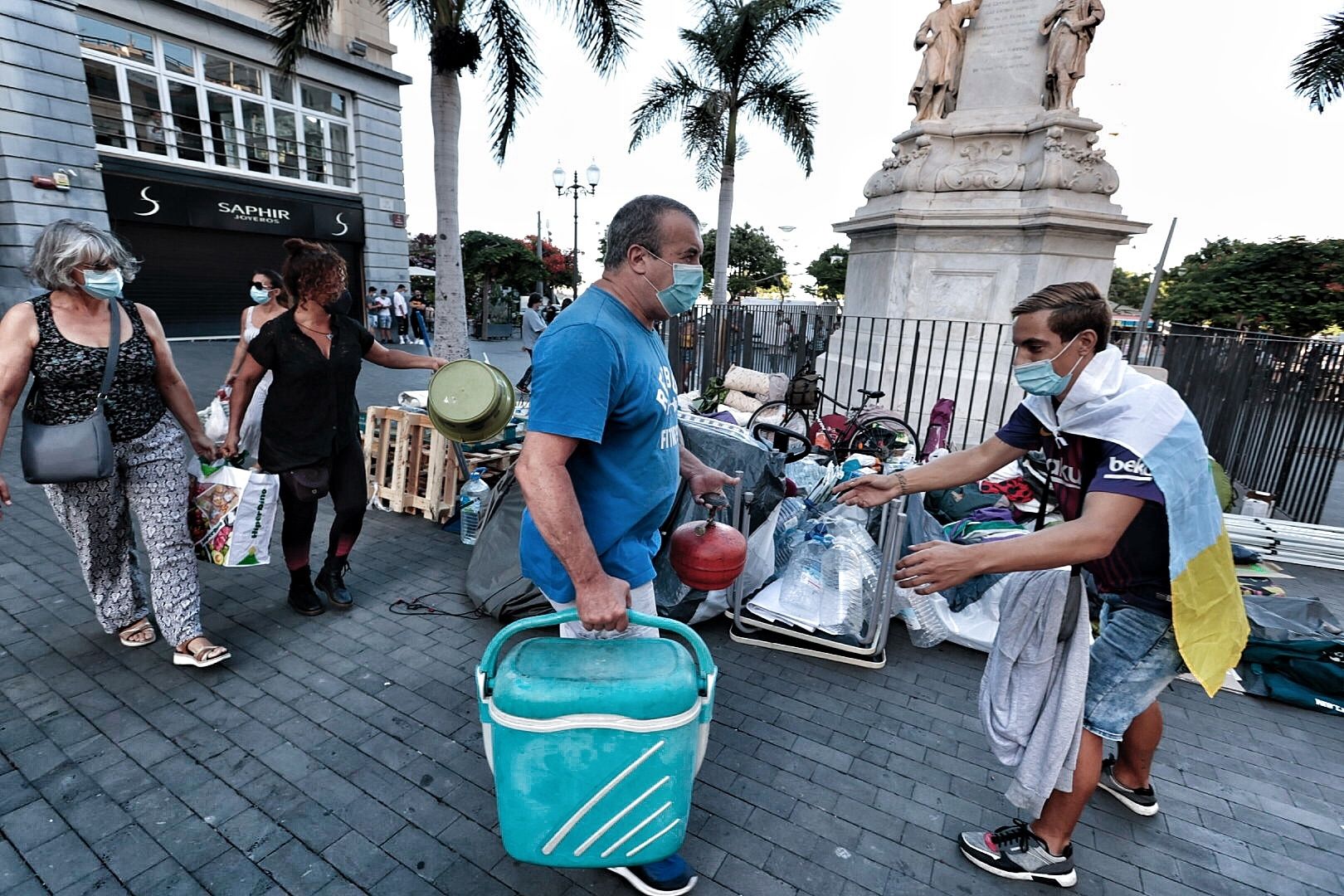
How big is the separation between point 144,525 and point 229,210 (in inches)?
712

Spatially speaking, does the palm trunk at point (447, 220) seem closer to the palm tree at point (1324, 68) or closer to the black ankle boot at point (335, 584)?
the black ankle boot at point (335, 584)

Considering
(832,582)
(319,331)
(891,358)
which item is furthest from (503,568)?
(891,358)

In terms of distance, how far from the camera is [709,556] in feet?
8.28

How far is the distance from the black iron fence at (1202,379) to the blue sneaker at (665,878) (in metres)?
5.64

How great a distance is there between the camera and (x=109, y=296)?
9.48 ft

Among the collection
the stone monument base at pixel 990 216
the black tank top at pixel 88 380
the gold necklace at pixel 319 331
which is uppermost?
the stone monument base at pixel 990 216

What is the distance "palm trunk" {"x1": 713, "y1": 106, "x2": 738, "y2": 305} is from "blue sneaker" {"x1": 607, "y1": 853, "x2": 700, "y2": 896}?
15913mm

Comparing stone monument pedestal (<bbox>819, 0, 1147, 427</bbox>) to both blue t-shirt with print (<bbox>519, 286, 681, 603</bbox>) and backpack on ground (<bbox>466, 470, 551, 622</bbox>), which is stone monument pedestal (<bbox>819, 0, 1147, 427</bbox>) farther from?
blue t-shirt with print (<bbox>519, 286, 681, 603</bbox>)

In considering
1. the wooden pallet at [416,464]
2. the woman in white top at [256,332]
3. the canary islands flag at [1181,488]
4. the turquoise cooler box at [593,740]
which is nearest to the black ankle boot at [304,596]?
the woman in white top at [256,332]

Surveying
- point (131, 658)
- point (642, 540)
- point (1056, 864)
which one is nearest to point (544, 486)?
point (642, 540)

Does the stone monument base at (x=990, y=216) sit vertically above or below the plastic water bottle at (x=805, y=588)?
above

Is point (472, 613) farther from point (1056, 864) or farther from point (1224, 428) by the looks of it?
point (1224, 428)

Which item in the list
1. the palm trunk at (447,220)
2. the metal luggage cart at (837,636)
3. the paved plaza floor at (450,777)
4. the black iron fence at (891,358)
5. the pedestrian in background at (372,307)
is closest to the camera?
the paved plaza floor at (450,777)

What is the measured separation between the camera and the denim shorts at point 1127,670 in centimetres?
222
